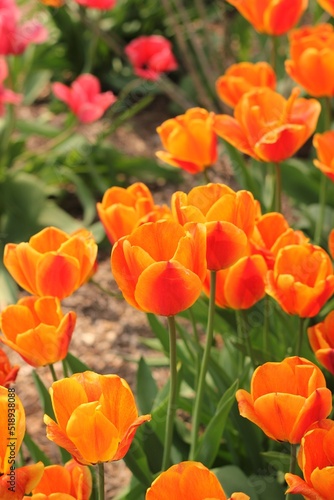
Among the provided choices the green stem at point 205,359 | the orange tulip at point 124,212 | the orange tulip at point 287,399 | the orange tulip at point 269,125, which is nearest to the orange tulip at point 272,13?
the orange tulip at point 269,125

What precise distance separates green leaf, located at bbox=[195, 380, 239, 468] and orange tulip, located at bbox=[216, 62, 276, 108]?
2.01 ft

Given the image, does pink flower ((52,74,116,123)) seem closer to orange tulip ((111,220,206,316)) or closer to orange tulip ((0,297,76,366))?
orange tulip ((0,297,76,366))

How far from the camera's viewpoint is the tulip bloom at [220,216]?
112cm

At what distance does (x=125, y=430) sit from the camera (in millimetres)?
1021

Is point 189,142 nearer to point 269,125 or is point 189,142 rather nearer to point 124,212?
point 269,125

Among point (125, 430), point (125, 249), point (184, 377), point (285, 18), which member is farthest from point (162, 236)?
point (285, 18)

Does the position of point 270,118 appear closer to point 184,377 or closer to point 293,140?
point 293,140

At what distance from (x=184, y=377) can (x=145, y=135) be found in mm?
1858

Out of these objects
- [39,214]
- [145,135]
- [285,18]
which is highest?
[285,18]

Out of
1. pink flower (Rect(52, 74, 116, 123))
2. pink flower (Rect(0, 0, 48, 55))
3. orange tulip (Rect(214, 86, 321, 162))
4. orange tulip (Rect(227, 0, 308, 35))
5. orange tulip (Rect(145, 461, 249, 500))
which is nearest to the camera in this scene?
orange tulip (Rect(145, 461, 249, 500))

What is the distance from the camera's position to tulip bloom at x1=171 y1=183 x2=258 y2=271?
1.12 meters

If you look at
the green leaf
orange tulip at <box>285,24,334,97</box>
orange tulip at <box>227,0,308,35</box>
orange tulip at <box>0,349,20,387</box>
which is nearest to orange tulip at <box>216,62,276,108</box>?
orange tulip at <box>285,24,334,97</box>

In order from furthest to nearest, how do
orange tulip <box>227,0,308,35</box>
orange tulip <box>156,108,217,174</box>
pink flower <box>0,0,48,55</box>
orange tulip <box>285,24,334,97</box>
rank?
pink flower <box>0,0,48,55</box>, orange tulip <box>227,0,308,35</box>, orange tulip <box>285,24,334,97</box>, orange tulip <box>156,108,217,174</box>

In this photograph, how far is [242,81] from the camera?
5.54 feet
